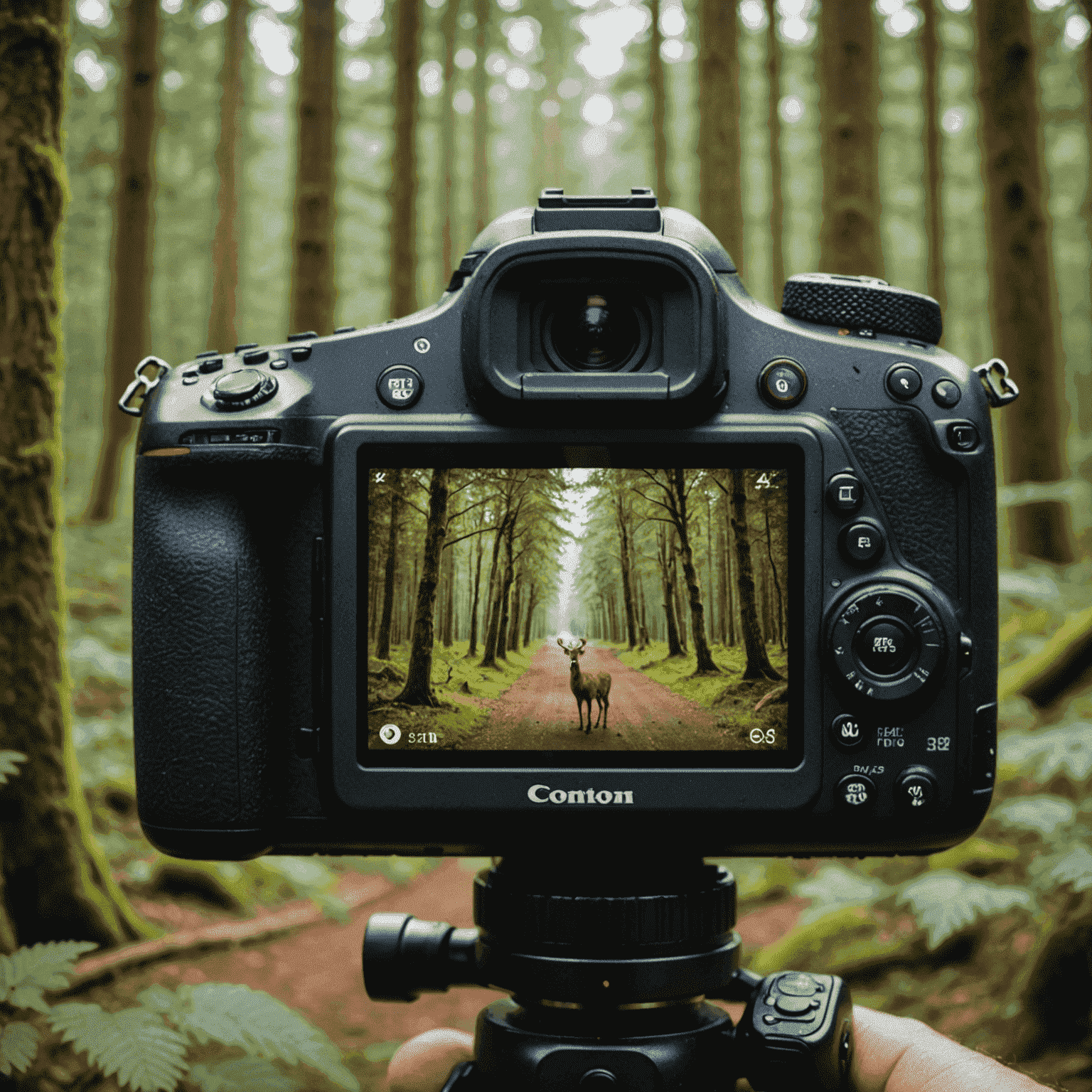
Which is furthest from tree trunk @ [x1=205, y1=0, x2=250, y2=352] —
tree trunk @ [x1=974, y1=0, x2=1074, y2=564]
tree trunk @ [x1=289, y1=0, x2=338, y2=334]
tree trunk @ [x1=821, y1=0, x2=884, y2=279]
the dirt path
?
the dirt path

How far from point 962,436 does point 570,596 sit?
0.46 metres

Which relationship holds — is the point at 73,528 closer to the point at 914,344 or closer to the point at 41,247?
the point at 41,247

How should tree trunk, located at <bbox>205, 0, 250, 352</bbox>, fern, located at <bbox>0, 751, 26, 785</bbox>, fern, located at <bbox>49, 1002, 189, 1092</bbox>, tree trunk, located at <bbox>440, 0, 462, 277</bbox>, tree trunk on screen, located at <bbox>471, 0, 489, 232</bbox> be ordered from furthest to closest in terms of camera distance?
tree trunk on screen, located at <bbox>471, 0, 489, 232</bbox> < tree trunk, located at <bbox>440, 0, 462, 277</bbox> < tree trunk, located at <bbox>205, 0, 250, 352</bbox> < fern, located at <bbox>0, 751, 26, 785</bbox> < fern, located at <bbox>49, 1002, 189, 1092</bbox>

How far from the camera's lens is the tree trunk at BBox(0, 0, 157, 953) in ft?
6.49

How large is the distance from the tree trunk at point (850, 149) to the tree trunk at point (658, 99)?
527cm

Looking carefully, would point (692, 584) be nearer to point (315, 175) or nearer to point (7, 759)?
point (7, 759)

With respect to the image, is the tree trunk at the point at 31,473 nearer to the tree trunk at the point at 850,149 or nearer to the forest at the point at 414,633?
the forest at the point at 414,633

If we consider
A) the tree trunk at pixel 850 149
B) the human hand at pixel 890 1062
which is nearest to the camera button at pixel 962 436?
the human hand at pixel 890 1062

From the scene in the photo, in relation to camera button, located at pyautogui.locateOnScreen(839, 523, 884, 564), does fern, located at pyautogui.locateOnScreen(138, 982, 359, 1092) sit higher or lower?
lower

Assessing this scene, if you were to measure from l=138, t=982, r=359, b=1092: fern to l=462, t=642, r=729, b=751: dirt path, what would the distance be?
988mm

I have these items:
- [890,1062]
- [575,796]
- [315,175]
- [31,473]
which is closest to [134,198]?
[315,175]

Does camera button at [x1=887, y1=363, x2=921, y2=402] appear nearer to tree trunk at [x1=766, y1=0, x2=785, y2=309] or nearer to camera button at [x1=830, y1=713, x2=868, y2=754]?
camera button at [x1=830, y1=713, x2=868, y2=754]

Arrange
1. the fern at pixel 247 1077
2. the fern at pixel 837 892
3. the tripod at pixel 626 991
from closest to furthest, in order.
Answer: the tripod at pixel 626 991 < the fern at pixel 247 1077 < the fern at pixel 837 892

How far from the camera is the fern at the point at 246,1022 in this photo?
171 cm
